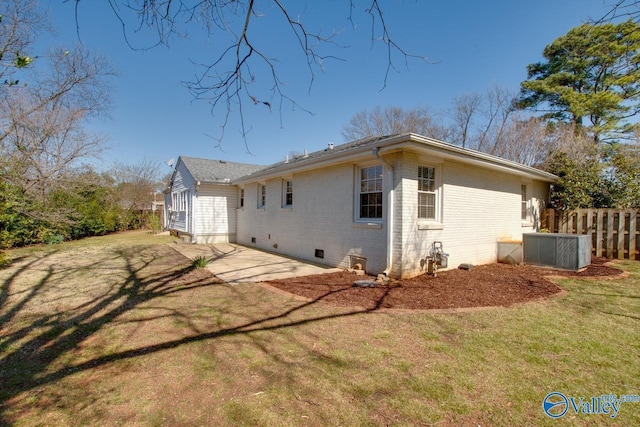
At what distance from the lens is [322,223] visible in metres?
8.95

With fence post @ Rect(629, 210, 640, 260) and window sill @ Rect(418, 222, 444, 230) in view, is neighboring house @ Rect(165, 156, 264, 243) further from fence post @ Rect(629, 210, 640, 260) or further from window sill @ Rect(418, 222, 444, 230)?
fence post @ Rect(629, 210, 640, 260)

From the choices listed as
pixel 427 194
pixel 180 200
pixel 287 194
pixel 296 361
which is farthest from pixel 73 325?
pixel 180 200

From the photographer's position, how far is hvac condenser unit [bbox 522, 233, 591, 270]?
7.89 m

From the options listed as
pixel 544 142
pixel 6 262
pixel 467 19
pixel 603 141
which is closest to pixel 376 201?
pixel 467 19

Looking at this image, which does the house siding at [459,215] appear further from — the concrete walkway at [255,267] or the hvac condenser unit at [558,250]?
the concrete walkway at [255,267]

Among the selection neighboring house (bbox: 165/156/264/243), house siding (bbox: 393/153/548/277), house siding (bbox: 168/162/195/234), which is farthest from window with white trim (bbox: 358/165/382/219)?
house siding (bbox: 168/162/195/234)

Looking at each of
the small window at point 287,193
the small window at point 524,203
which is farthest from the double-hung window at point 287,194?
the small window at point 524,203

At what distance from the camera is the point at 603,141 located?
674 inches

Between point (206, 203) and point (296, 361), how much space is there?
12.8 meters

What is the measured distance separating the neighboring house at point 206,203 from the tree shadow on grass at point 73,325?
23.4 ft

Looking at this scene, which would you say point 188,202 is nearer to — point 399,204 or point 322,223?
point 322,223

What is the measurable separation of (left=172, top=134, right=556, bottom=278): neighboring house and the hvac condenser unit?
0.98m

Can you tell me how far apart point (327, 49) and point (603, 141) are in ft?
72.0

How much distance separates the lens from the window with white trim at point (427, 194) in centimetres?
732
